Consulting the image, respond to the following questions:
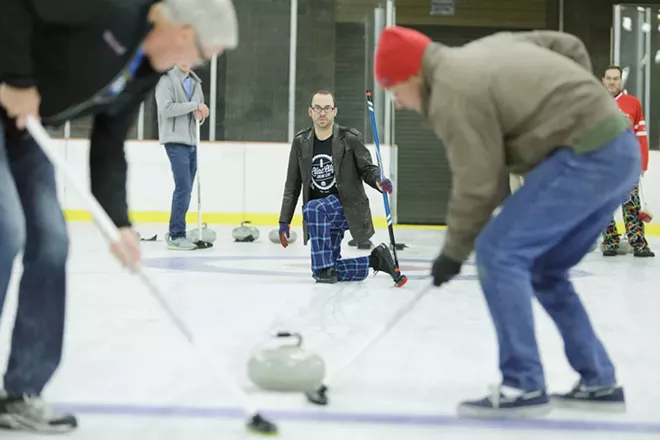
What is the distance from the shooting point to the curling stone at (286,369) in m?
2.17

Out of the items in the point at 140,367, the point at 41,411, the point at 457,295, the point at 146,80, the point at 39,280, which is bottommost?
the point at 457,295

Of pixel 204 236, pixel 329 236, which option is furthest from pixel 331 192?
pixel 204 236

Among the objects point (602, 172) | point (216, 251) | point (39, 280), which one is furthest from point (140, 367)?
point (216, 251)

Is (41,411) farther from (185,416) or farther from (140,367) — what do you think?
(140,367)

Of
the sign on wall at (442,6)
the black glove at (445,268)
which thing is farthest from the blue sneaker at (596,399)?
the sign on wall at (442,6)

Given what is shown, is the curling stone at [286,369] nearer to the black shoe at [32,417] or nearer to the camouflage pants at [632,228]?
the black shoe at [32,417]

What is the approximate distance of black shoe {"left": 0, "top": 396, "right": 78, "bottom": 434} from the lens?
5.97 ft

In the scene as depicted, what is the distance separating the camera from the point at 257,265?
17.7ft

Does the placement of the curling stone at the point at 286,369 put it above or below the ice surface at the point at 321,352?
above

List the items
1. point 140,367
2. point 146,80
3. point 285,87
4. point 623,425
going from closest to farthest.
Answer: point 146,80 → point 623,425 → point 140,367 → point 285,87

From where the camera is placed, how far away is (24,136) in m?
1.81

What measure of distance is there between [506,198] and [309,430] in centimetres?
64

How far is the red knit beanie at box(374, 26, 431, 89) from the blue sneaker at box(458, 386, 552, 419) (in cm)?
70

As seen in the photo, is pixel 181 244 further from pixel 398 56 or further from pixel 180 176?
pixel 398 56
